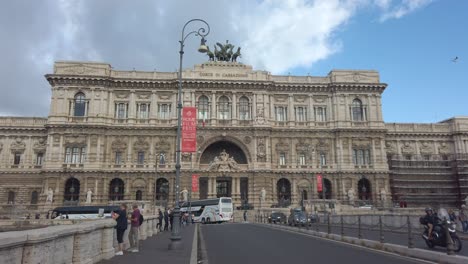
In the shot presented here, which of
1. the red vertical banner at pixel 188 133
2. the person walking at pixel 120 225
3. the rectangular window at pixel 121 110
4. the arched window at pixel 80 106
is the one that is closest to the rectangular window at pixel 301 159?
the rectangular window at pixel 121 110

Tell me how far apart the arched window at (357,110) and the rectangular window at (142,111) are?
32.6 metres

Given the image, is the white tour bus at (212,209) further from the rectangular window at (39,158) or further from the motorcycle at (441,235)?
the motorcycle at (441,235)

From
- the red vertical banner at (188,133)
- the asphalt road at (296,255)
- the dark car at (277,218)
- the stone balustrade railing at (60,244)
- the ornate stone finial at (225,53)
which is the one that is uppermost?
the ornate stone finial at (225,53)

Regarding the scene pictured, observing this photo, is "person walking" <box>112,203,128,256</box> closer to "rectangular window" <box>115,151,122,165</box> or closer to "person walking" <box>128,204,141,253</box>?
"person walking" <box>128,204,141,253</box>

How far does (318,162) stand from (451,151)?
2507 centimetres

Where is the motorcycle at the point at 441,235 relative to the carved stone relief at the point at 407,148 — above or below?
below

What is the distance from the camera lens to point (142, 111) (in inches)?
2393

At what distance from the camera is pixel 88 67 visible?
195 feet

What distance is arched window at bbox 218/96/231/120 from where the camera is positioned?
61219 mm

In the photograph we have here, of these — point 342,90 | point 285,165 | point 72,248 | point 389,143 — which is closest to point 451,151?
point 389,143

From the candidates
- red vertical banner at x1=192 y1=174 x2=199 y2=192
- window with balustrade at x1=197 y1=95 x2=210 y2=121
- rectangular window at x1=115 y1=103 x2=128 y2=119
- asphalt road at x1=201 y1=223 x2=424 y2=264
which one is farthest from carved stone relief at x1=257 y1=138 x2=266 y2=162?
asphalt road at x1=201 y1=223 x2=424 y2=264

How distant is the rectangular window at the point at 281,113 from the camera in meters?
62.5

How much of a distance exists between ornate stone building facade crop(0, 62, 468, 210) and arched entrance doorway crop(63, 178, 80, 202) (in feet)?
0.47

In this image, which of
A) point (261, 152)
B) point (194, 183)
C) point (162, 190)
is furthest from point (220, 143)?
point (162, 190)
